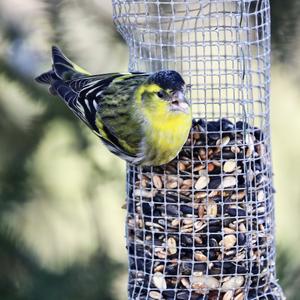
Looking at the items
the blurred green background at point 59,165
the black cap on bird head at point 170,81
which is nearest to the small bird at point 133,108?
the black cap on bird head at point 170,81

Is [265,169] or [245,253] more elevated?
[265,169]

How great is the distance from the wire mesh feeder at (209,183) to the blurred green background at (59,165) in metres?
0.12

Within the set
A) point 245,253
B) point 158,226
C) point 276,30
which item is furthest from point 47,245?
point 276,30

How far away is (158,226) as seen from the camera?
13.5 feet

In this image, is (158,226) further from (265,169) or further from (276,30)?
(276,30)

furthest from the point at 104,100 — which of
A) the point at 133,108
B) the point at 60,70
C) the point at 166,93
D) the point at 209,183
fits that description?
the point at 209,183

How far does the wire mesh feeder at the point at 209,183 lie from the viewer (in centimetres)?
406

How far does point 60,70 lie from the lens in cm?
423

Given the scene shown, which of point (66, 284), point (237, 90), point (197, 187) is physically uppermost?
point (237, 90)

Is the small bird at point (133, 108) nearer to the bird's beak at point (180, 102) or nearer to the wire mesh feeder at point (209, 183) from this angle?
the bird's beak at point (180, 102)

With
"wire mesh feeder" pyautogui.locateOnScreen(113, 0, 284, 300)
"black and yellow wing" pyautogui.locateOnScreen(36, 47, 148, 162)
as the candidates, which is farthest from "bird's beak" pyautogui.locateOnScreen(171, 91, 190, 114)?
"wire mesh feeder" pyautogui.locateOnScreen(113, 0, 284, 300)

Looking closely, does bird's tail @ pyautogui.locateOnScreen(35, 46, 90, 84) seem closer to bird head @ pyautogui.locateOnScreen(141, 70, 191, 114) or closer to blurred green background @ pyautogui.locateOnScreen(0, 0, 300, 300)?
blurred green background @ pyautogui.locateOnScreen(0, 0, 300, 300)

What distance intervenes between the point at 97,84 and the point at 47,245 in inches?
27.6

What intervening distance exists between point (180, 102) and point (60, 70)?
730 mm
